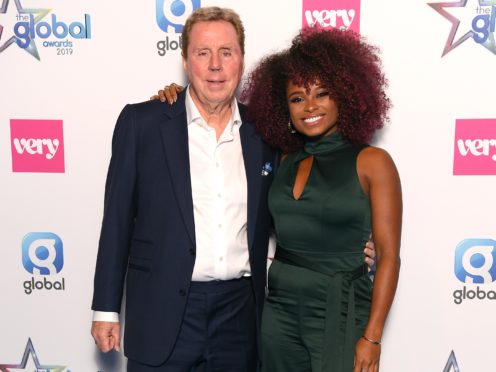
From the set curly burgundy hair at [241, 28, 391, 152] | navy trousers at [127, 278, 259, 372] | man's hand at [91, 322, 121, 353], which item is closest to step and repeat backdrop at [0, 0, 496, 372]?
curly burgundy hair at [241, 28, 391, 152]

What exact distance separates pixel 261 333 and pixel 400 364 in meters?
0.92

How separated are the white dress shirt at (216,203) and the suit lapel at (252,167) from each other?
0.02 metres

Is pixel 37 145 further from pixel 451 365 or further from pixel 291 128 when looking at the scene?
pixel 451 365

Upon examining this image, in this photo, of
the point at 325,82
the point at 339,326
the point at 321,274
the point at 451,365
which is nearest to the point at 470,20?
the point at 325,82

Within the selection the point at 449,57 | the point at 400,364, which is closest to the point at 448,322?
the point at 400,364

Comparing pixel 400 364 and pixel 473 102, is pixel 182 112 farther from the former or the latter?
pixel 400 364

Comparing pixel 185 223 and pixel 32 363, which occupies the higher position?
pixel 185 223

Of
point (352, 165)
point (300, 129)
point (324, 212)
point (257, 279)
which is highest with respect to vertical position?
point (300, 129)

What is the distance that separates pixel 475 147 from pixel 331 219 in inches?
35.2

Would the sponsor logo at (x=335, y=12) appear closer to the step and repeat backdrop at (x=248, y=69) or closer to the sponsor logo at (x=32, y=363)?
the step and repeat backdrop at (x=248, y=69)

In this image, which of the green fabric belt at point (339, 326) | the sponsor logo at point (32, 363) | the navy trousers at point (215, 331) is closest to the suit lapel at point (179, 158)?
the navy trousers at point (215, 331)

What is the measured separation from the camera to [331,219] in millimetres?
1751

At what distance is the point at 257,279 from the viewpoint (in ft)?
6.35

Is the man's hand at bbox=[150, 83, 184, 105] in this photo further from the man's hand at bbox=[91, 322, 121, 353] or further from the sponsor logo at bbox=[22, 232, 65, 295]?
the sponsor logo at bbox=[22, 232, 65, 295]
